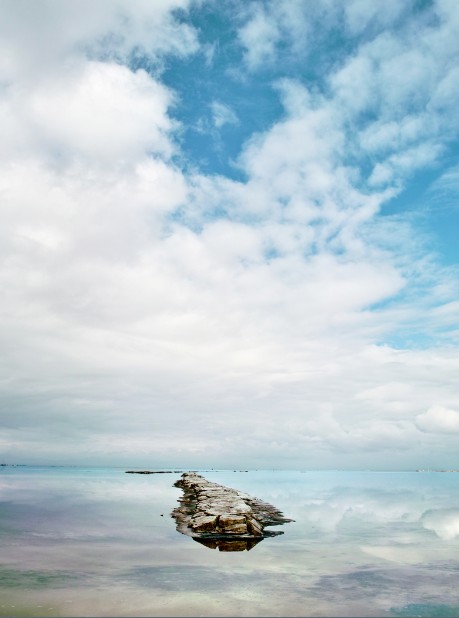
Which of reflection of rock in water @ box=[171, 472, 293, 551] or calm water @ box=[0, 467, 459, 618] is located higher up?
reflection of rock in water @ box=[171, 472, 293, 551]

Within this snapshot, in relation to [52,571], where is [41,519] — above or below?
above

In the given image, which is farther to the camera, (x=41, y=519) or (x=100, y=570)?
(x=41, y=519)

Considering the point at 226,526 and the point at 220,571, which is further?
the point at 226,526

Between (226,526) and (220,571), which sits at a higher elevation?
(226,526)

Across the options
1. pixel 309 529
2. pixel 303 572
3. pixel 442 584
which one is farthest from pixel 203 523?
pixel 442 584

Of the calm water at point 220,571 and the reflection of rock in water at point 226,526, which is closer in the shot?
the calm water at point 220,571

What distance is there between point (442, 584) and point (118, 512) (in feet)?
105

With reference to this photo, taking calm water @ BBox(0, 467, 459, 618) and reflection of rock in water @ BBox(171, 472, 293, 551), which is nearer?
calm water @ BBox(0, 467, 459, 618)

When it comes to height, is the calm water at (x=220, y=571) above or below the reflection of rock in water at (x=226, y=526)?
below

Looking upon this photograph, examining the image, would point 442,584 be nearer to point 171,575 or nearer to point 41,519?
point 171,575

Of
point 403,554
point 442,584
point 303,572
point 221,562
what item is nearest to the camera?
point 442,584

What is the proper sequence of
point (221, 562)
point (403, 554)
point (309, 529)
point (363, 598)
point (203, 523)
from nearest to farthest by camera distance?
point (363, 598) → point (221, 562) → point (403, 554) → point (203, 523) → point (309, 529)

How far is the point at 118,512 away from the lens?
145ft

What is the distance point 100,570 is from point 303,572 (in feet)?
30.8
